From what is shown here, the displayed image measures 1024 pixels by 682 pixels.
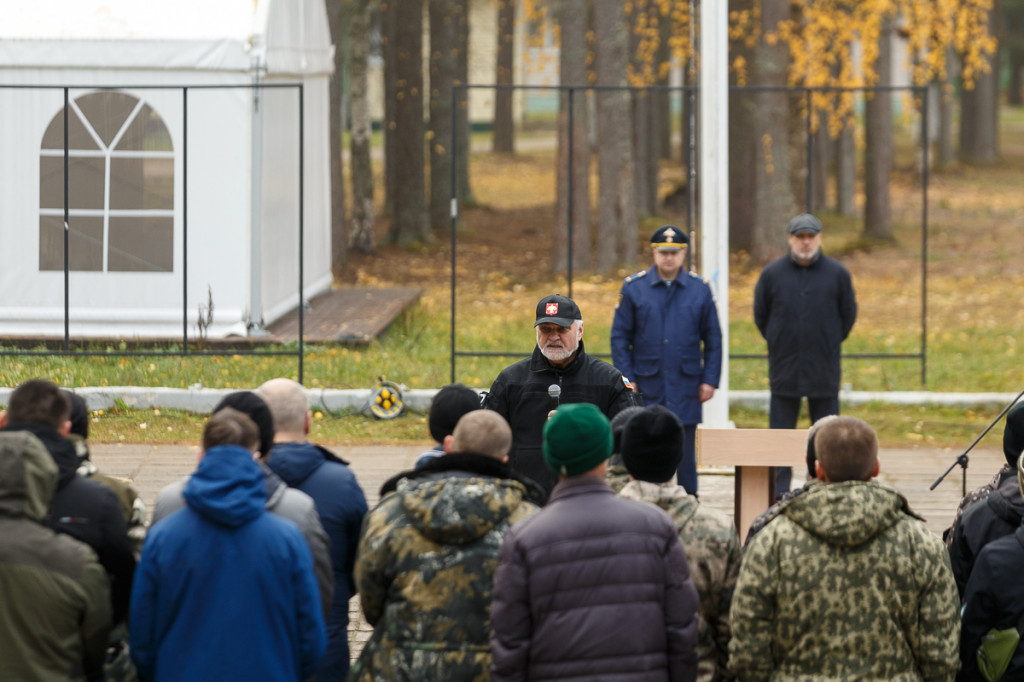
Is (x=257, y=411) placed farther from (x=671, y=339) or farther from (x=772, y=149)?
(x=772, y=149)

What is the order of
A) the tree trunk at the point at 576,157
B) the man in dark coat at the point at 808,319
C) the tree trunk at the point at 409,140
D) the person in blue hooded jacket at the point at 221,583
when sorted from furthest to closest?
the tree trunk at the point at 409,140 < the tree trunk at the point at 576,157 < the man in dark coat at the point at 808,319 < the person in blue hooded jacket at the point at 221,583

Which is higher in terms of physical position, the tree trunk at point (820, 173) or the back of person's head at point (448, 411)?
the tree trunk at point (820, 173)

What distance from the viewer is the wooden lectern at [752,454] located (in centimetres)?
648

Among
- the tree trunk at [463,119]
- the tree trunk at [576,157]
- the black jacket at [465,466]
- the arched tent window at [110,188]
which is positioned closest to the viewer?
the black jacket at [465,466]

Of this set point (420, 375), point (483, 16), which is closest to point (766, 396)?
point (420, 375)

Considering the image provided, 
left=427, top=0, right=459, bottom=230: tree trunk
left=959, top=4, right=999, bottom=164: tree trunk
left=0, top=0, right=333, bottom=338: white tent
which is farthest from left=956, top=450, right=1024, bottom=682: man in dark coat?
left=959, top=4, right=999, bottom=164: tree trunk

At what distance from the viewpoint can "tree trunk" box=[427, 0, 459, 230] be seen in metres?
27.8

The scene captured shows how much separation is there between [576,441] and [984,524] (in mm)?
1472

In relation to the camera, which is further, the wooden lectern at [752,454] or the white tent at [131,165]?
the white tent at [131,165]

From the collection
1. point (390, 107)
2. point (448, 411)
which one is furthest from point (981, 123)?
point (448, 411)

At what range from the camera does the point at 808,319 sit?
9.49 m

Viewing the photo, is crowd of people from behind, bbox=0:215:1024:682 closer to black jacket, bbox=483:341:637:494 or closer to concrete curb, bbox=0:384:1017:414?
black jacket, bbox=483:341:637:494

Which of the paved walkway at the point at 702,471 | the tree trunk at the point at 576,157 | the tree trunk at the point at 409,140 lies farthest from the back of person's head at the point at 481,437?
the tree trunk at the point at 409,140

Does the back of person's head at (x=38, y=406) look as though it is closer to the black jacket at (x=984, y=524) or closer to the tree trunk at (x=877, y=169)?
the black jacket at (x=984, y=524)
